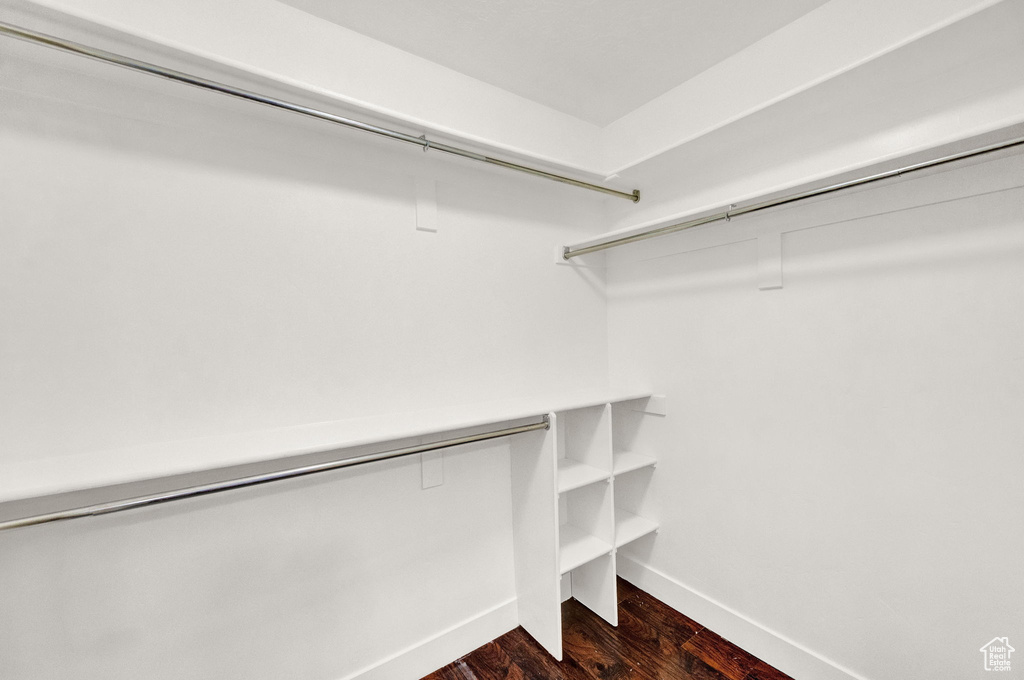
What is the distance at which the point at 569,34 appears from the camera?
1.69 m

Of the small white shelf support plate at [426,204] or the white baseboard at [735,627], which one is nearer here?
the white baseboard at [735,627]

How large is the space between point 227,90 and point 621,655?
2541 mm

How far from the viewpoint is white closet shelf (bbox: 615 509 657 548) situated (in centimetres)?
212

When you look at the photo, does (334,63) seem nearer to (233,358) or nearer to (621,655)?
(233,358)

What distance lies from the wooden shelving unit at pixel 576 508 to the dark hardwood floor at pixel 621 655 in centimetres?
8

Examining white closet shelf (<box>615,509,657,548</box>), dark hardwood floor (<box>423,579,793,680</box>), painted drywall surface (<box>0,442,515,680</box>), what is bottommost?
dark hardwood floor (<box>423,579,793,680</box>)

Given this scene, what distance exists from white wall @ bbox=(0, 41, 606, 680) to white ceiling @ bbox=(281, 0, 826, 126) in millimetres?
435

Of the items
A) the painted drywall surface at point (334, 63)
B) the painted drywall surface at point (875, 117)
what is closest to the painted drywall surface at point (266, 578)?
the painted drywall surface at point (334, 63)

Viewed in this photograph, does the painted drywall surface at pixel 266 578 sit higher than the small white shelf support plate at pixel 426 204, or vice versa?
the small white shelf support plate at pixel 426 204

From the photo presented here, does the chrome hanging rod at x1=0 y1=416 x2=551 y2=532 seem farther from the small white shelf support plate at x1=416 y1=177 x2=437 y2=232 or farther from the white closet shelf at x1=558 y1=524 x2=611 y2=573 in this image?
the small white shelf support plate at x1=416 y1=177 x2=437 y2=232

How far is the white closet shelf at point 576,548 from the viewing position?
188 cm

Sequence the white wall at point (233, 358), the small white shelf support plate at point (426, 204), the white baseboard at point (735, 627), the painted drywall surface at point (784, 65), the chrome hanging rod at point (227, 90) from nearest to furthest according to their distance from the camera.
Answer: the chrome hanging rod at point (227, 90)
the white wall at point (233, 358)
the painted drywall surface at point (784, 65)
the white baseboard at point (735, 627)
the small white shelf support plate at point (426, 204)

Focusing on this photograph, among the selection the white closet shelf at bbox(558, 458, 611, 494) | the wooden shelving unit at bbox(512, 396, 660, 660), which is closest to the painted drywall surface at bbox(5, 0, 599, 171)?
the wooden shelving unit at bbox(512, 396, 660, 660)

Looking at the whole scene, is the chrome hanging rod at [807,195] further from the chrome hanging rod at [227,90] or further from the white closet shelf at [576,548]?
the white closet shelf at [576,548]
